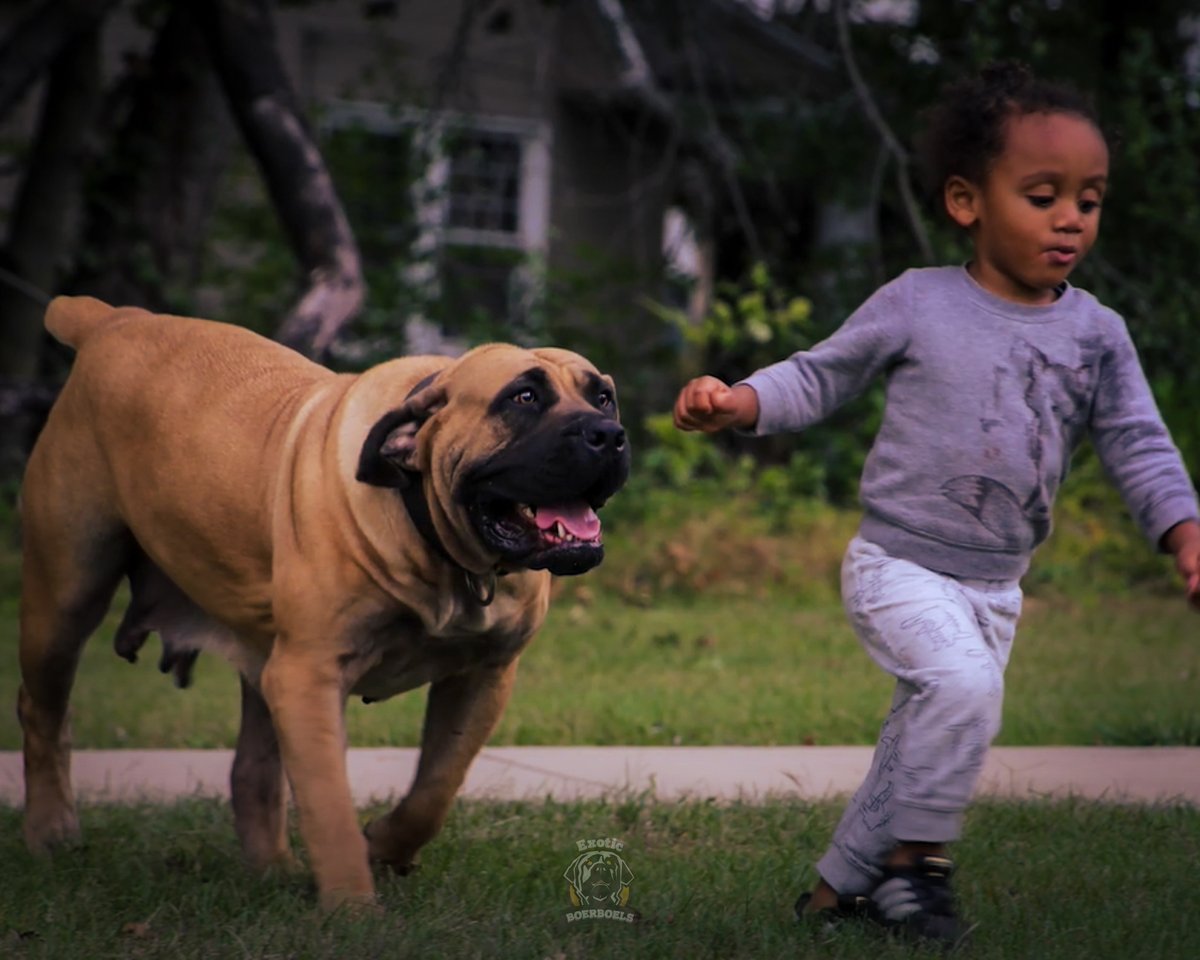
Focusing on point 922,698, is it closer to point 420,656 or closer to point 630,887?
point 630,887

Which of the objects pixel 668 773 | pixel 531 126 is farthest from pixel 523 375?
pixel 531 126

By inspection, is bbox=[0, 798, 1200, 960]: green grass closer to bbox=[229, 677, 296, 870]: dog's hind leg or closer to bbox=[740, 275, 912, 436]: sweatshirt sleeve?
bbox=[229, 677, 296, 870]: dog's hind leg

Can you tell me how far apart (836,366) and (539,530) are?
2.58 ft

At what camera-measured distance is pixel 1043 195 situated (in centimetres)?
376

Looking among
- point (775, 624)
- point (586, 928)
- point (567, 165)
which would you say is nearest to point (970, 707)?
point (586, 928)

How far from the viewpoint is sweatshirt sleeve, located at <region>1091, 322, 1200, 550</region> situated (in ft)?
12.3

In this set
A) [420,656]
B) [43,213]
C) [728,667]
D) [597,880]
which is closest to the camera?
[597,880]

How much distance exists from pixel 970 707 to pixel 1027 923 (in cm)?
65

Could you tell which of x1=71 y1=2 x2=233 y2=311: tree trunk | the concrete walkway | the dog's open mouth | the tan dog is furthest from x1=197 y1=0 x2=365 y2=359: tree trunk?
the dog's open mouth

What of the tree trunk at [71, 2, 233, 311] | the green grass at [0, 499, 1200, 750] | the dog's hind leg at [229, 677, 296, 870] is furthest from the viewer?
the tree trunk at [71, 2, 233, 311]

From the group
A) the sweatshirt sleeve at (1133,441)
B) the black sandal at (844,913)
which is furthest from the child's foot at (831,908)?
the sweatshirt sleeve at (1133,441)

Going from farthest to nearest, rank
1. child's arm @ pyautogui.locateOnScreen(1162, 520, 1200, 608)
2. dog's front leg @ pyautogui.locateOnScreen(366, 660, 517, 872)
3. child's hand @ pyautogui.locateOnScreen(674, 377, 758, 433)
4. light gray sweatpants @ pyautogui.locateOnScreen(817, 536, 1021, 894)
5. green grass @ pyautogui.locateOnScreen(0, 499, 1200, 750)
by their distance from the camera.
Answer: green grass @ pyautogui.locateOnScreen(0, 499, 1200, 750), dog's front leg @ pyautogui.locateOnScreen(366, 660, 517, 872), child's hand @ pyautogui.locateOnScreen(674, 377, 758, 433), light gray sweatpants @ pyautogui.locateOnScreen(817, 536, 1021, 894), child's arm @ pyautogui.locateOnScreen(1162, 520, 1200, 608)

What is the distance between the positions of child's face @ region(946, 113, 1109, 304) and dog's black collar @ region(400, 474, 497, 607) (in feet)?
4.49

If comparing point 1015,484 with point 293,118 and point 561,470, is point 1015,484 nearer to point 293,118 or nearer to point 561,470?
point 561,470
